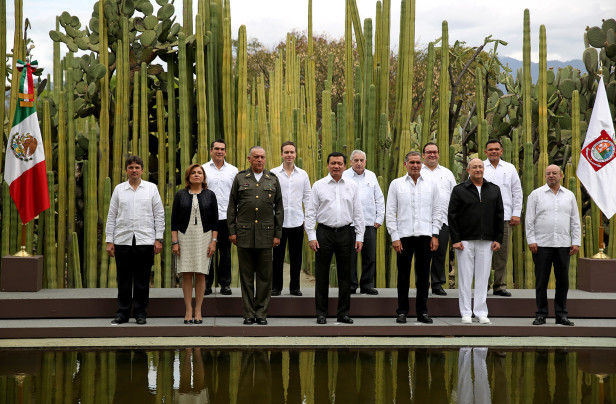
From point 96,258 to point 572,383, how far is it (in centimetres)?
488

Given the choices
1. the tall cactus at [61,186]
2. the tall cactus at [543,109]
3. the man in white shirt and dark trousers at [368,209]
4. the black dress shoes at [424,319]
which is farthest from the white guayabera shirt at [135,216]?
the tall cactus at [543,109]

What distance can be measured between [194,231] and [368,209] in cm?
167

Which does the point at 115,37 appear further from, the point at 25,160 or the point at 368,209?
the point at 368,209

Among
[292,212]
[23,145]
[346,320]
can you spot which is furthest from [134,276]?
[23,145]

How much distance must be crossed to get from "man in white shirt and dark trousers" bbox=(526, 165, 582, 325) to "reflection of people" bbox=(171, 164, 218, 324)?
2.49 meters

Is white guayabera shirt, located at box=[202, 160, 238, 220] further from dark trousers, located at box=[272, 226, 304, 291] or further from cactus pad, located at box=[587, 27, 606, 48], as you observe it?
cactus pad, located at box=[587, 27, 606, 48]

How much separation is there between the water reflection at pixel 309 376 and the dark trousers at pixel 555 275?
82 cm

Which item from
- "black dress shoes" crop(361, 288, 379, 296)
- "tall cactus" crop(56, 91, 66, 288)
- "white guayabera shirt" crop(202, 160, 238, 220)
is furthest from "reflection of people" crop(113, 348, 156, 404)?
"tall cactus" crop(56, 91, 66, 288)

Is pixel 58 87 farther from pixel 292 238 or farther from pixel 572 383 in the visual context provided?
pixel 572 383

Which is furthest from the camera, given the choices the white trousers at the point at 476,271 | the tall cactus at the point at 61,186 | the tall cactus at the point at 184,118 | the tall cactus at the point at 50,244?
the tall cactus at the point at 184,118

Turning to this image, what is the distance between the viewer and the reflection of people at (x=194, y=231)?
6145 millimetres

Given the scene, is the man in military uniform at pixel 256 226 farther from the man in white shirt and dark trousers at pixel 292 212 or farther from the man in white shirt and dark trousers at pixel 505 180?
the man in white shirt and dark trousers at pixel 505 180

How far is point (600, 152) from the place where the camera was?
7.66 meters

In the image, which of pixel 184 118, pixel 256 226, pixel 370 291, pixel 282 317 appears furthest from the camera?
pixel 184 118
